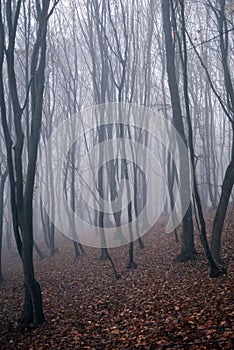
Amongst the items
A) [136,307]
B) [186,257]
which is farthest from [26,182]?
[186,257]

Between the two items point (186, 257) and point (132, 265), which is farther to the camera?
point (132, 265)

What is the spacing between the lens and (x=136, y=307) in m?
7.63

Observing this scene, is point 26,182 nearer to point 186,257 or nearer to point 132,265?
point 186,257

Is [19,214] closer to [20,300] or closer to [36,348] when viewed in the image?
[36,348]

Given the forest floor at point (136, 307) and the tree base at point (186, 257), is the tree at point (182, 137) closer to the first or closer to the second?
the tree base at point (186, 257)

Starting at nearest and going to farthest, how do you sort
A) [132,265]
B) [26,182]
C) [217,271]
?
[26,182] → [217,271] → [132,265]

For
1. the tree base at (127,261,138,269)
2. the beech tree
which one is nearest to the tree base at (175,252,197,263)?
the tree base at (127,261,138,269)

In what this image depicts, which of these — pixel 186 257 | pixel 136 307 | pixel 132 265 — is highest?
pixel 186 257

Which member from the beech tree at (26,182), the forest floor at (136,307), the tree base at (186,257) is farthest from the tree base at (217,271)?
the beech tree at (26,182)

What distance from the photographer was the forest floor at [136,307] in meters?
5.76

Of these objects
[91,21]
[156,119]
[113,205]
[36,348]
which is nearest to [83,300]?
[36,348]

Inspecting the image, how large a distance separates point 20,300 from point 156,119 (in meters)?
12.3

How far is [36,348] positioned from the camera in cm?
657

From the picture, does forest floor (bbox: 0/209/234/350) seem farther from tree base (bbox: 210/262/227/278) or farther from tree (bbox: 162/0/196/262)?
tree (bbox: 162/0/196/262)
